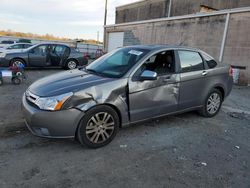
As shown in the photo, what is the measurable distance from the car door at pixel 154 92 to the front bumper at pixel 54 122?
956 millimetres

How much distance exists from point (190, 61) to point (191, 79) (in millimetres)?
380

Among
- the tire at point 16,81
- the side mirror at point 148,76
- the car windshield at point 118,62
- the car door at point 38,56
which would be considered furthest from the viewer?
the car door at point 38,56

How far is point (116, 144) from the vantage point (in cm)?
341

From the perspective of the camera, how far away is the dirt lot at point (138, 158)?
254 cm

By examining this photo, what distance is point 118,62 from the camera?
3.87 metres

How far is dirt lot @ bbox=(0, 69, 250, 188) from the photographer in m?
2.54

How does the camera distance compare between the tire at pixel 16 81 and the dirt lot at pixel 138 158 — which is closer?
the dirt lot at pixel 138 158

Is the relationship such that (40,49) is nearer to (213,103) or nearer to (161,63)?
(161,63)

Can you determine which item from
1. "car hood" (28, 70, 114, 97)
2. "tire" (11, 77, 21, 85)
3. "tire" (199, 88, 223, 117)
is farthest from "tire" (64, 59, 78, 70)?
"tire" (199, 88, 223, 117)

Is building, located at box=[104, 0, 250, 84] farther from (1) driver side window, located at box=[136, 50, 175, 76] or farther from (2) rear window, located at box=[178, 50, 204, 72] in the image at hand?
(1) driver side window, located at box=[136, 50, 175, 76]

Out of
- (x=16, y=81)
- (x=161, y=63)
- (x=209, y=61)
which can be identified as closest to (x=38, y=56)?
(x=16, y=81)

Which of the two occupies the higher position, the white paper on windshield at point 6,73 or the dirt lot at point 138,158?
the white paper on windshield at point 6,73

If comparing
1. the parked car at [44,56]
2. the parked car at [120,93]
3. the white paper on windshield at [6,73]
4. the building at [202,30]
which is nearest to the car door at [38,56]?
the parked car at [44,56]

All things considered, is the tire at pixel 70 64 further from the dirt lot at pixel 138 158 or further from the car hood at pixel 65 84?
the car hood at pixel 65 84
